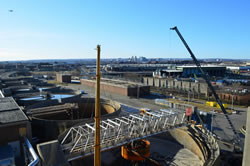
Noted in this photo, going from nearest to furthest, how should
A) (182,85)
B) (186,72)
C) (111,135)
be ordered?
(111,135) < (182,85) < (186,72)

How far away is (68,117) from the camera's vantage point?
28891 mm

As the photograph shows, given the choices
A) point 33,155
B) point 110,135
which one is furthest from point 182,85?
point 33,155

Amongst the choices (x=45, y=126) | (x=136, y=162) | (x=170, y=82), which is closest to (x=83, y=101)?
(x=45, y=126)

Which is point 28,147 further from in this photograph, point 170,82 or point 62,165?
point 170,82

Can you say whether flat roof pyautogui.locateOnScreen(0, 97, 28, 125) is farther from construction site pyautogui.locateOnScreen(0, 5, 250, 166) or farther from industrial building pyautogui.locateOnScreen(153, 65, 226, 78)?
industrial building pyautogui.locateOnScreen(153, 65, 226, 78)

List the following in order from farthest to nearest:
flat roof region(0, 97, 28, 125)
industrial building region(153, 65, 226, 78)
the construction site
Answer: industrial building region(153, 65, 226, 78)
flat roof region(0, 97, 28, 125)
the construction site

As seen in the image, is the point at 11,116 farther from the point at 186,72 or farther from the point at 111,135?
the point at 186,72

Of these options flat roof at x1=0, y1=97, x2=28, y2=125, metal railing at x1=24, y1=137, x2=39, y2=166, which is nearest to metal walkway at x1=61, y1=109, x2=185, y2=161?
metal railing at x1=24, y1=137, x2=39, y2=166

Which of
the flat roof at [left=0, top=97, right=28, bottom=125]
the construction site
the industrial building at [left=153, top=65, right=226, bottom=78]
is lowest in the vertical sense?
the construction site

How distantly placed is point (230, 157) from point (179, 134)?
6975 millimetres

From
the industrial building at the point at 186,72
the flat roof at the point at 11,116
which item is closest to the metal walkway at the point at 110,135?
the flat roof at the point at 11,116

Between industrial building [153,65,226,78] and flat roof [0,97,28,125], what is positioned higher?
industrial building [153,65,226,78]

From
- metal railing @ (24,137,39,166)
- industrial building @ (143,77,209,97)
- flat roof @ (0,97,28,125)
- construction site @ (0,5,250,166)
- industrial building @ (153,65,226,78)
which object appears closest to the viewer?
metal railing @ (24,137,39,166)

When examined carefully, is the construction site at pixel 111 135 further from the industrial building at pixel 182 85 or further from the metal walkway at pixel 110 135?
the industrial building at pixel 182 85
